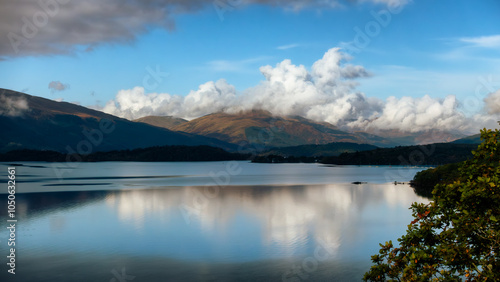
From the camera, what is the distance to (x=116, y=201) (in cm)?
6875

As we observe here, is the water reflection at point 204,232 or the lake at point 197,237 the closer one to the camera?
the lake at point 197,237

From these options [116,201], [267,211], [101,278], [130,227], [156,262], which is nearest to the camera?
[101,278]

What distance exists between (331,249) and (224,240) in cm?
999

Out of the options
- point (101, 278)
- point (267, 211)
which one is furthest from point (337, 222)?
point (101, 278)

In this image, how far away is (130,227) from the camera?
4544cm

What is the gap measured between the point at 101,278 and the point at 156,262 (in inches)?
194

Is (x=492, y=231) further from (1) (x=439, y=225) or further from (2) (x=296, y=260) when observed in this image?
(2) (x=296, y=260)

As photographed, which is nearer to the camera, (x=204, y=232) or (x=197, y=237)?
(x=197, y=237)

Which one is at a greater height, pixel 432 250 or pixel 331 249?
pixel 432 250

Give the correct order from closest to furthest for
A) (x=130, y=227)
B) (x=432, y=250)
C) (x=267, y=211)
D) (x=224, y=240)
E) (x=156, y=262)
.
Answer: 1. (x=432, y=250)
2. (x=156, y=262)
3. (x=224, y=240)
4. (x=130, y=227)
5. (x=267, y=211)

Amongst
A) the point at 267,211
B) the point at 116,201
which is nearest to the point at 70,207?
the point at 116,201

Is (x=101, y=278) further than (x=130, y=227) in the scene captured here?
No

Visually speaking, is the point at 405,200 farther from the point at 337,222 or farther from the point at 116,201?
the point at 116,201

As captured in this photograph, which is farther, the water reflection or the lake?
the water reflection
